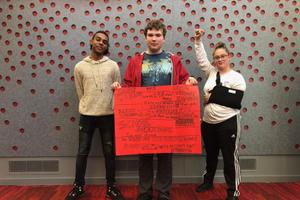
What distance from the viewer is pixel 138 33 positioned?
316cm

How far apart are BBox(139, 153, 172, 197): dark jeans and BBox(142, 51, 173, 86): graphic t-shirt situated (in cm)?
61

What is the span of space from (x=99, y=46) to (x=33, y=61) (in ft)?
2.75

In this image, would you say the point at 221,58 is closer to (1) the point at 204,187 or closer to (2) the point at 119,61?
(2) the point at 119,61

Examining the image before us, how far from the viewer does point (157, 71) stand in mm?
2545

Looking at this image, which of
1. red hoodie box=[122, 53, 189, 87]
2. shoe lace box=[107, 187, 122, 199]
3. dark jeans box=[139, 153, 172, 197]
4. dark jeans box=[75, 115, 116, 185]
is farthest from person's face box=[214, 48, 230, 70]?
shoe lace box=[107, 187, 122, 199]

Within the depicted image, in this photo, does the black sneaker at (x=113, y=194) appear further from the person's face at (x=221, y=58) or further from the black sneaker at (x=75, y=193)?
the person's face at (x=221, y=58)

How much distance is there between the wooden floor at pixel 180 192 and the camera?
2.83 meters

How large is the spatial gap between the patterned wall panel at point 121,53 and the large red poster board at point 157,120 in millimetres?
730

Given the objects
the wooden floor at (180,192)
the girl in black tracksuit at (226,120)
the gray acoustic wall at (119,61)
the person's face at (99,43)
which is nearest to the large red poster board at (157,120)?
the girl in black tracksuit at (226,120)

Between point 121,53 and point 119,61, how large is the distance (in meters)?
0.08

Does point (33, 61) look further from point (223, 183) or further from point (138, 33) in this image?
point (223, 183)

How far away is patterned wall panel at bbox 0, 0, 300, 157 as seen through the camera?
3.14 m

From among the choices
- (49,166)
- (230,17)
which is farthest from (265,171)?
(49,166)

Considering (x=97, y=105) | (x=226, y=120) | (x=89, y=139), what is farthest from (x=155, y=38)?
(x=89, y=139)
